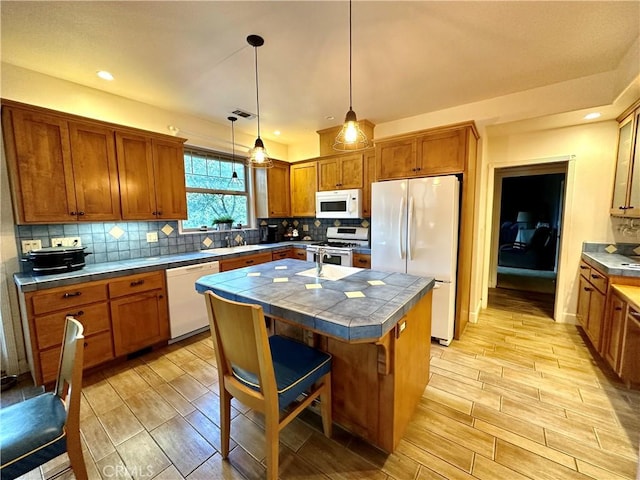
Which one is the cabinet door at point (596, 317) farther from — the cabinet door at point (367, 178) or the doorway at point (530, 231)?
the cabinet door at point (367, 178)

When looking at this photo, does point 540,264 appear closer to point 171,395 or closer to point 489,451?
point 489,451

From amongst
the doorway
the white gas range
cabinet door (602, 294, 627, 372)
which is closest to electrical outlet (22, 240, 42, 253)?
the white gas range

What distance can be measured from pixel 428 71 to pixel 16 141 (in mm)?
3536

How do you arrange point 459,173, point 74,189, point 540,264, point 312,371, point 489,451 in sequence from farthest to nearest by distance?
point 540,264 → point 459,173 → point 74,189 → point 489,451 → point 312,371

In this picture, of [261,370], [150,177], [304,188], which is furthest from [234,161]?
[261,370]

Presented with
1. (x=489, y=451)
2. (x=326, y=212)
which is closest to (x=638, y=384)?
(x=489, y=451)

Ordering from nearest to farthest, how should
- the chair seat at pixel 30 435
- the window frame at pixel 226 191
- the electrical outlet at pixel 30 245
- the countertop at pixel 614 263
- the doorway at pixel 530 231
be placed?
1. the chair seat at pixel 30 435
2. the countertop at pixel 614 263
3. the electrical outlet at pixel 30 245
4. the window frame at pixel 226 191
5. the doorway at pixel 530 231

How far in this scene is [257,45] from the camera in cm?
200

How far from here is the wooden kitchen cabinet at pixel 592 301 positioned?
2.42 meters

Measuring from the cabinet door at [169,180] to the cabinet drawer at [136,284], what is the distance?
0.72 m

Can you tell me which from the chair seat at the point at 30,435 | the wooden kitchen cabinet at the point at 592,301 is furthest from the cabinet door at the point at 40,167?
the wooden kitchen cabinet at the point at 592,301

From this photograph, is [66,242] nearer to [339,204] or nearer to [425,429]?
[339,204]

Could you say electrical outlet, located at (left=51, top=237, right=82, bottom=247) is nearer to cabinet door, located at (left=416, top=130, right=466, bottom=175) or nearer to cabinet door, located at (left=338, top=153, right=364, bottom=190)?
cabinet door, located at (left=338, top=153, right=364, bottom=190)

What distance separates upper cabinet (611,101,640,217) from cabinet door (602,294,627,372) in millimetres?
873
